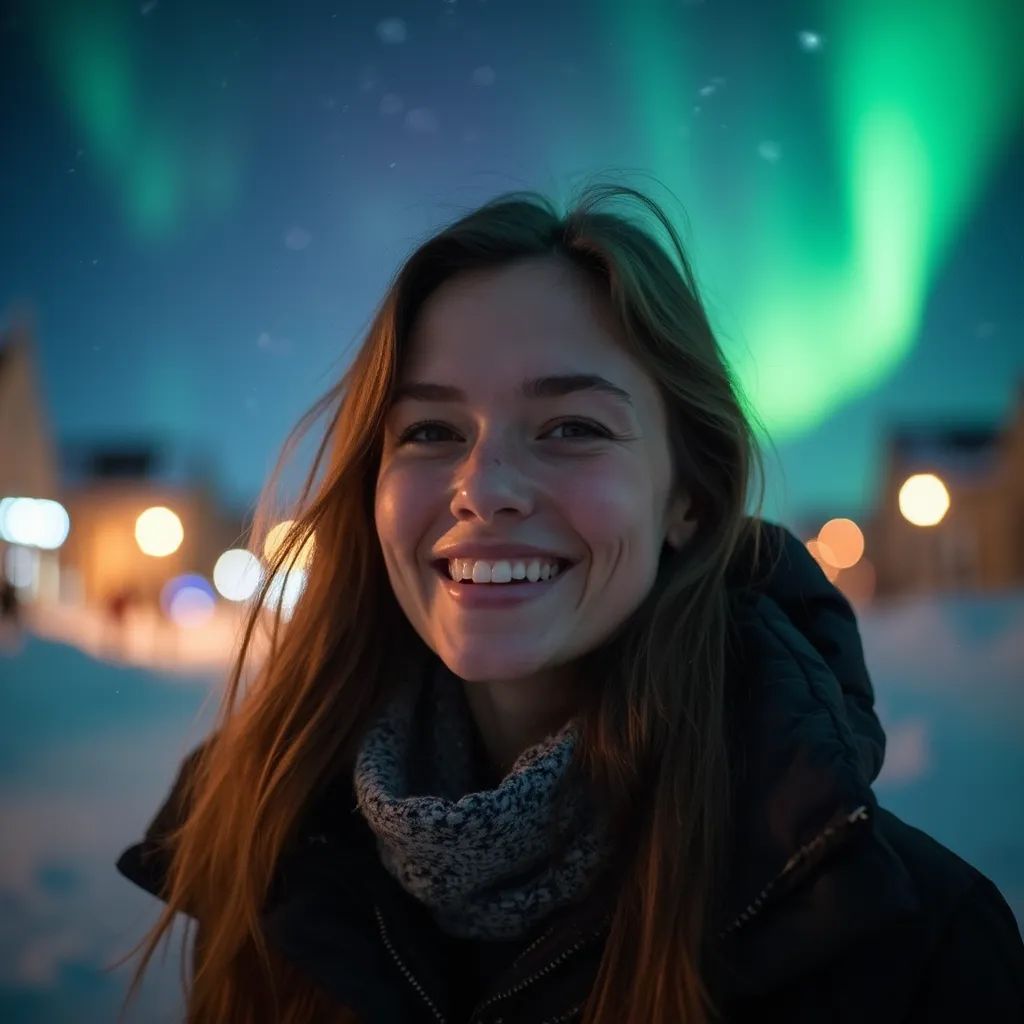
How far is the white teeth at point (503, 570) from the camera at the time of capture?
3.22 feet

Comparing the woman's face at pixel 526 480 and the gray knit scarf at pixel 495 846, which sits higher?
the woman's face at pixel 526 480

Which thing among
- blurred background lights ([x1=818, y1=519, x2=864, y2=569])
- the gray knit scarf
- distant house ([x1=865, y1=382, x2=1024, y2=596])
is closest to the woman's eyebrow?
the gray knit scarf

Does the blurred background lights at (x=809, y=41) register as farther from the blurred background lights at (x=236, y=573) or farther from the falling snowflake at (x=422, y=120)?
the blurred background lights at (x=236, y=573)

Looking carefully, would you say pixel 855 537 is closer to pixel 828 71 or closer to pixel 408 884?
pixel 828 71

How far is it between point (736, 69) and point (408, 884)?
1730 millimetres

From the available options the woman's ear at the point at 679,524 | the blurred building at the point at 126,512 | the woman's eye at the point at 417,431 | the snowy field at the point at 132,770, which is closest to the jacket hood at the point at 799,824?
the woman's ear at the point at 679,524

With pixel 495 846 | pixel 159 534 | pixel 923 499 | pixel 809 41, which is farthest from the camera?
pixel 159 534

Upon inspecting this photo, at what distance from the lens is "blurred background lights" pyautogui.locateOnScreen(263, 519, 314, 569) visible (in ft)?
4.13

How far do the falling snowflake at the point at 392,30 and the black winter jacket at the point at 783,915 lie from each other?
154 cm

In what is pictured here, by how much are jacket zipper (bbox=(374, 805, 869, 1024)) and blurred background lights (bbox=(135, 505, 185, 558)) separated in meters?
A: 1.24

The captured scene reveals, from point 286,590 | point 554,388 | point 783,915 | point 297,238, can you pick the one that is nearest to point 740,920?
point 783,915

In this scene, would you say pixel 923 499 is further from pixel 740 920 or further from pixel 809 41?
pixel 740 920

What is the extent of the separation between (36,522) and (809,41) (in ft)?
7.39

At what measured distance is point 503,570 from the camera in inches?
38.5
